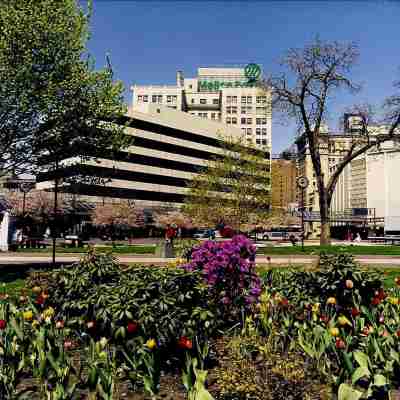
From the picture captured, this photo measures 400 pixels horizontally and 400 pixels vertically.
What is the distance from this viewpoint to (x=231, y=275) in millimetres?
6809

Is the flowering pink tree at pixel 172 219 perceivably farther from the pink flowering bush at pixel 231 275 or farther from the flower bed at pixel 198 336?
the flower bed at pixel 198 336

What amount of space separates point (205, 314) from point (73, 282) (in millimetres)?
2144

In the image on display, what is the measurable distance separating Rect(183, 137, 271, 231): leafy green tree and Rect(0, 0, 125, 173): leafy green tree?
77.7ft

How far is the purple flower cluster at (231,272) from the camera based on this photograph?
6.69 metres

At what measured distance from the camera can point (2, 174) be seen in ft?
53.6

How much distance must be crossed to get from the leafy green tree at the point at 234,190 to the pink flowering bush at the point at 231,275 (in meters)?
32.0

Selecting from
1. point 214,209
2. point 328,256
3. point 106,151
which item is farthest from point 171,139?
point 328,256

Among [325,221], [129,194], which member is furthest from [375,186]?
[325,221]

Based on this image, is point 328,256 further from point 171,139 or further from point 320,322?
point 171,139

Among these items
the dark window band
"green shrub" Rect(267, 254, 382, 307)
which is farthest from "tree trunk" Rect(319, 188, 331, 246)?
the dark window band

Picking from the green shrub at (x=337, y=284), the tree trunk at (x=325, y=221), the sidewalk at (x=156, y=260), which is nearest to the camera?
the green shrub at (x=337, y=284)

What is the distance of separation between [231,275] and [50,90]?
10.6 metres

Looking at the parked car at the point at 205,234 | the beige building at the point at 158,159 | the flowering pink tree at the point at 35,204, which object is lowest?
the parked car at the point at 205,234

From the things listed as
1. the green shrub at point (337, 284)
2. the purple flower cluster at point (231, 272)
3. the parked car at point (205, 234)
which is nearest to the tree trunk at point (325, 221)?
the parked car at point (205, 234)
